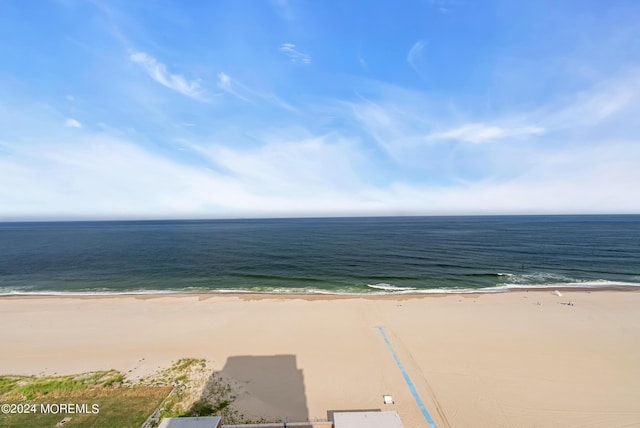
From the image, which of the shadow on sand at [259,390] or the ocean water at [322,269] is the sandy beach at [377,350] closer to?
the shadow on sand at [259,390]

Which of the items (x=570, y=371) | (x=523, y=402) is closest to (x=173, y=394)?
(x=523, y=402)

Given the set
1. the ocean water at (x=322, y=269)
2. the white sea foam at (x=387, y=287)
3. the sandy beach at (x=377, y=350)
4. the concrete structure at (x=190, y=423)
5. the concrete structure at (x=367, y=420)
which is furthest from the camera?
the ocean water at (x=322, y=269)

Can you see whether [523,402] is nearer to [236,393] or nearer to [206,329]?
[236,393]

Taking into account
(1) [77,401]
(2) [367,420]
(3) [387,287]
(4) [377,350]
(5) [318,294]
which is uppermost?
(2) [367,420]

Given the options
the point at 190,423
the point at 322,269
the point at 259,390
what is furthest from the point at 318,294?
the point at 190,423

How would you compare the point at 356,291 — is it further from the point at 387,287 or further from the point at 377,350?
the point at 377,350

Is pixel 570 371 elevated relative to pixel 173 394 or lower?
lower

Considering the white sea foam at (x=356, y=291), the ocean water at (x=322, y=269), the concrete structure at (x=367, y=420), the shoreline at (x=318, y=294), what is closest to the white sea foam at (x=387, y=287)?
the white sea foam at (x=356, y=291)
